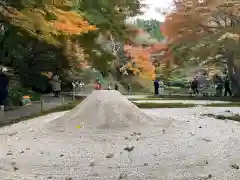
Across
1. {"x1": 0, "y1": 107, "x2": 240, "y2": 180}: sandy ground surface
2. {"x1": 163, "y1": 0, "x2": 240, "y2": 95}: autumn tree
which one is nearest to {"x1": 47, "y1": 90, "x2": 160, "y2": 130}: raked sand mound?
{"x1": 0, "y1": 107, "x2": 240, "y2": 180}: sandy ground surface

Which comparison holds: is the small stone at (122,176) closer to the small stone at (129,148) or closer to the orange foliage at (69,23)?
the small stone at (129,148)

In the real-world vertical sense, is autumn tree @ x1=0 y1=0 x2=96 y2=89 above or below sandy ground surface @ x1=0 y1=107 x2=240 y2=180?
above

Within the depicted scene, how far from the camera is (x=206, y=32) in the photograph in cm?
2634

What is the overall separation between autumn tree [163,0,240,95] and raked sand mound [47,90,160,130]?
14204 mm

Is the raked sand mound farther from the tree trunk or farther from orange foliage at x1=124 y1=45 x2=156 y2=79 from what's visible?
orange foliage at x1=124 y1=45 x2=156 y2=79

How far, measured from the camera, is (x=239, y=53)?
1002 inches

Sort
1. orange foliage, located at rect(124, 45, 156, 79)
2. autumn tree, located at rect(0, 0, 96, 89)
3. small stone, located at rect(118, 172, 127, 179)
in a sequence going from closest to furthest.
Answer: small stone, located at rect(118, 172, 127, 179) < autumn tree, located at rect(0, 0, 96, 89) < orange foliage, located at rect(124, 45, 156, 79)

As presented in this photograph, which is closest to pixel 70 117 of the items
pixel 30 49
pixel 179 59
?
pixel 30 49

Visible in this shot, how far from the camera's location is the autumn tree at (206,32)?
2409cm

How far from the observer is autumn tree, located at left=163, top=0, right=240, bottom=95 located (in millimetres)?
24094

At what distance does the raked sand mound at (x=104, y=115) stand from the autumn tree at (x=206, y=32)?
1420cm

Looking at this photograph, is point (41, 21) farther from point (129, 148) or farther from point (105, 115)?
point (129, 148)

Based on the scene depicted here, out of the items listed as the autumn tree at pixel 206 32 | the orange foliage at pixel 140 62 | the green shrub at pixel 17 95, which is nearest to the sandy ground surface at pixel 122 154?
the green shrub at pixel 17 95

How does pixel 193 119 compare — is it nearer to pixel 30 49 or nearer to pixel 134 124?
pixel 134 124
